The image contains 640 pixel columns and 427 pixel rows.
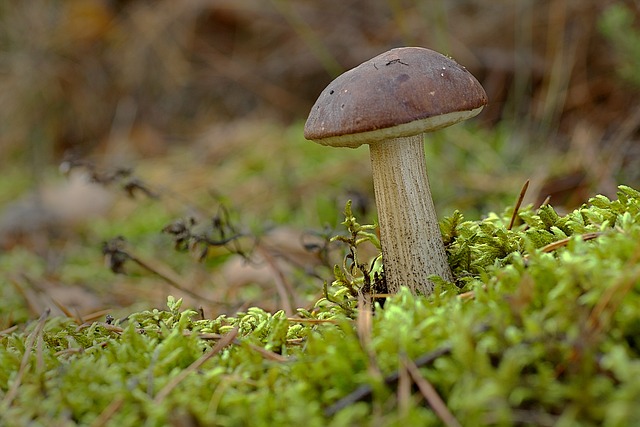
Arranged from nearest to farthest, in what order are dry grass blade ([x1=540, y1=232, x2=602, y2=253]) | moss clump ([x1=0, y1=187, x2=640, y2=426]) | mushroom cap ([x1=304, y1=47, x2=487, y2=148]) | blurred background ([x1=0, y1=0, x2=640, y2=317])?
moss clump ([x1=0, y1=187, x2=640, y2=426])
mushroom cap ([x1=304, y1=47, x2=487, y2=148])
dry grass blade ([x1=540, y1=232, x2=602, y2=253])
blurred background ([x1=0, y1=0, x2=640, y2=317])

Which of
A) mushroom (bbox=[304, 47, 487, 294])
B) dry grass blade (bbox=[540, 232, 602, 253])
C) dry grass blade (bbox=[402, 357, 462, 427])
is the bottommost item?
dry grass blade (bbox=[402, 357, 462, 427])

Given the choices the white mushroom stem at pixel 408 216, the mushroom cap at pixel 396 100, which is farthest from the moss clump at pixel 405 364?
the mushroom cap at pixel 396 100

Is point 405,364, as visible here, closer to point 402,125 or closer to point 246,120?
point 402,125

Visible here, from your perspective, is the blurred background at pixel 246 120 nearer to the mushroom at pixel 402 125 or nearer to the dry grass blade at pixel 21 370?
the mushroom at pixel 402 125

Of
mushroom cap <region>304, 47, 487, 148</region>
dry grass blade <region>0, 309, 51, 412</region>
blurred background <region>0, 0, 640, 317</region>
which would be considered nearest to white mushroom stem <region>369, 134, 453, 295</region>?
mushroom cap <region>304, 47, 487, 148</region>

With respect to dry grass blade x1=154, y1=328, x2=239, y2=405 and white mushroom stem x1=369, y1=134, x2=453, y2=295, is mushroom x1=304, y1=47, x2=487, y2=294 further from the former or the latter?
dry grass blade x1=154, y1=328, x2=239, y2=405

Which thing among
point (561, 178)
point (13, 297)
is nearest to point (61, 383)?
point (13, 297)
